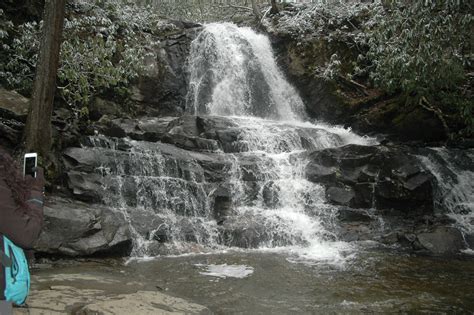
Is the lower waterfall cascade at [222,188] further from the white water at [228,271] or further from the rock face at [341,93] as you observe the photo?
the white water at [228,271]

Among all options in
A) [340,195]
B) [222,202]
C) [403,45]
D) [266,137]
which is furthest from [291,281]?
[266,137]

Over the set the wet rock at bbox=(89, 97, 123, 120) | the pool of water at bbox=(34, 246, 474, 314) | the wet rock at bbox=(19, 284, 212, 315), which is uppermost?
the wet rock at bbox=(89, 97, 123, 120)

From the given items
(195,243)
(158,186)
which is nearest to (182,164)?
(158,186)

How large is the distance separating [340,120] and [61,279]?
13.7 m

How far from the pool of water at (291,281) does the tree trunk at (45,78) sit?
2.92m

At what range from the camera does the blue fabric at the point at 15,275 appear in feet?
8.09

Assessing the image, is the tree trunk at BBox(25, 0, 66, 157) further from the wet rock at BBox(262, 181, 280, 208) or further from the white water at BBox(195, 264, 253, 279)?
the wet rock at BBox(262, 181, 280, 208)

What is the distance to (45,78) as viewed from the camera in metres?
8.47

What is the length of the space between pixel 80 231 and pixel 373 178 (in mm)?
8064

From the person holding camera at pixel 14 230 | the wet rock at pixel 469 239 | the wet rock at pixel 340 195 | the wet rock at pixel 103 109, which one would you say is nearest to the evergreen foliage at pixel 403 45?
the wet rock at pixel 340 195

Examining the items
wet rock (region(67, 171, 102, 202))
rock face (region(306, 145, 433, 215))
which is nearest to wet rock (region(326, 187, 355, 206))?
rock face (region(306, 145, 433, 215))

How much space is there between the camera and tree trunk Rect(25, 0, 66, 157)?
841cm

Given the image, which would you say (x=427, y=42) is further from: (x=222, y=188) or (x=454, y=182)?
(x=222, y=188)

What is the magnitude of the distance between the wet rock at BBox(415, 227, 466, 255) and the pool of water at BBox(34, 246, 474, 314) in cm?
69
